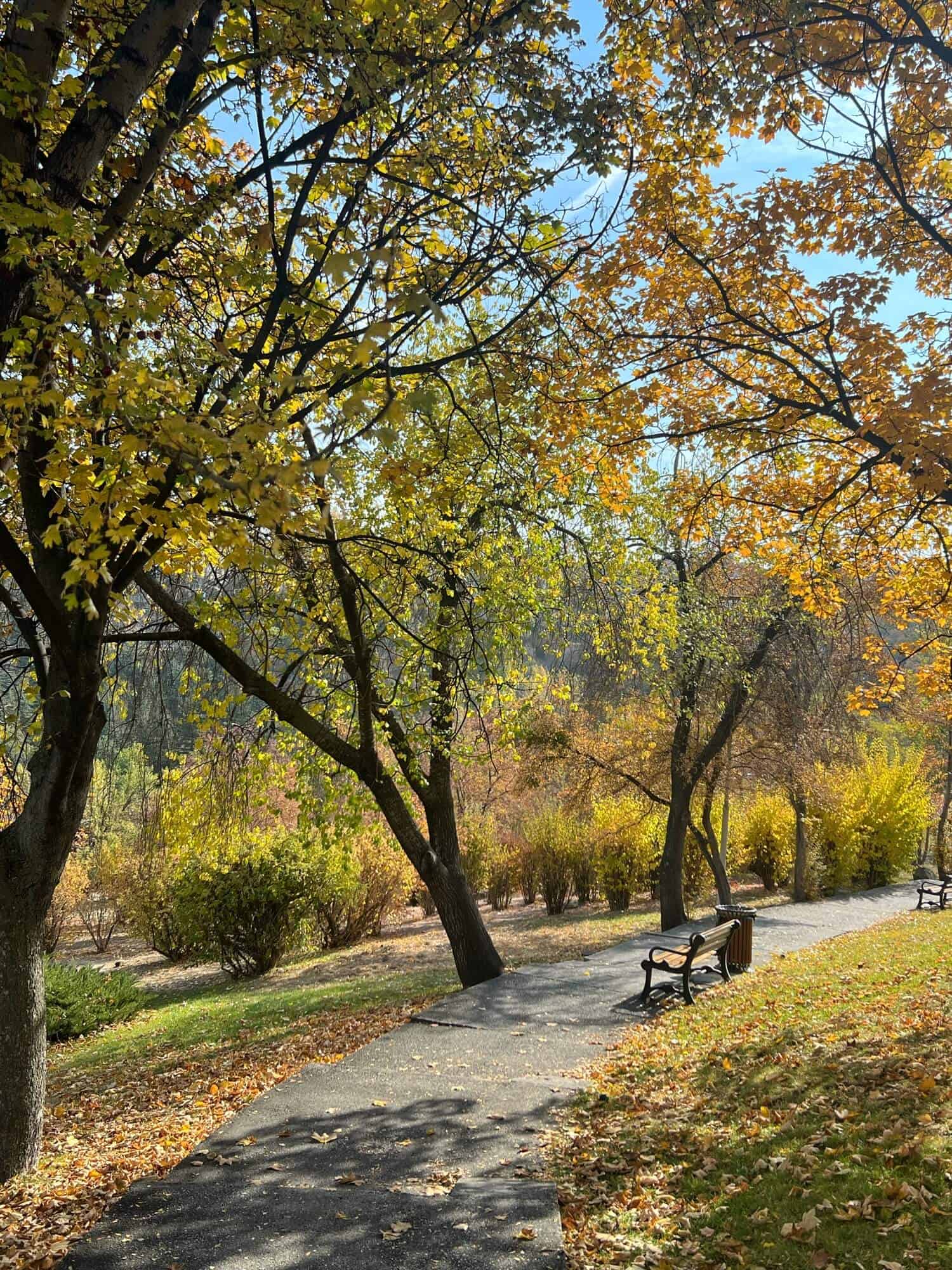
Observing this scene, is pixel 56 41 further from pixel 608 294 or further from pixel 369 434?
pixel 608 294

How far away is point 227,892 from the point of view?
44.8 feet

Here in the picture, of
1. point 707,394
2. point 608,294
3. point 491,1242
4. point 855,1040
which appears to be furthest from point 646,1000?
point 608,294

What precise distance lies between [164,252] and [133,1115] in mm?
6017

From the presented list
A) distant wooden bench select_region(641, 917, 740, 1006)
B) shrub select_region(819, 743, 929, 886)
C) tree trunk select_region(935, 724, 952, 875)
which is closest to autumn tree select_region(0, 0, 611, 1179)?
distant wooden bench select_region(641, 917, 740, 1006)

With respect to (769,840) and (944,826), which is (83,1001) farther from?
(944,826)

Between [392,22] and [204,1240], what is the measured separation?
20.7 ft

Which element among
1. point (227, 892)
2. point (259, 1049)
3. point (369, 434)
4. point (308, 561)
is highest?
point (308, 561)

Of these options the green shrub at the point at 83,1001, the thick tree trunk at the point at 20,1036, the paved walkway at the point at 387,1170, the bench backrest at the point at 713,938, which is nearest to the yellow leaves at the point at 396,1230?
the paved walkway at the point at 387,1170

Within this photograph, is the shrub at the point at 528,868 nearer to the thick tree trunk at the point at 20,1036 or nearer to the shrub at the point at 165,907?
the shrub at the point at 165,907

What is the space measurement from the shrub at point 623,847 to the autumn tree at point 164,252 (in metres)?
14.7

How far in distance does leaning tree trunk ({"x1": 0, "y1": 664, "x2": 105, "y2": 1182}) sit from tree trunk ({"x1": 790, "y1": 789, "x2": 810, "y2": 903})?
55.0 ft

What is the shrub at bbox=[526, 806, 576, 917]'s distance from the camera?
66.7 feet

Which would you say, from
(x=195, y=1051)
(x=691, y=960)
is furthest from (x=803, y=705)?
(x=195, y=1051)

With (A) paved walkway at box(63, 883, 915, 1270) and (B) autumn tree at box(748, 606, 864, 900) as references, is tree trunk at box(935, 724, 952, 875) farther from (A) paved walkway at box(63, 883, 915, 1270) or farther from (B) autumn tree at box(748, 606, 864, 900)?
(A) paved walkway at box(63, 883, 915, 1270)
